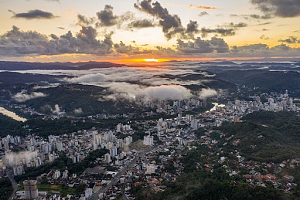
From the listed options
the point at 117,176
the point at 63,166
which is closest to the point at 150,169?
the point at 117,176

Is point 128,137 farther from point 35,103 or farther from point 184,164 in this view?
point 35,103

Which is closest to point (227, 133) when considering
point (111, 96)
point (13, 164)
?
point (13, 164)

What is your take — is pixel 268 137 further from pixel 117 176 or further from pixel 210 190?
pixel 117 176

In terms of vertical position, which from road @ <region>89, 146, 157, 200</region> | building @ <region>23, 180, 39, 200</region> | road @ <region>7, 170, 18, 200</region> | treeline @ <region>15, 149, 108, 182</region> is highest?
building @ <region>23, 180, 39, 200</region>

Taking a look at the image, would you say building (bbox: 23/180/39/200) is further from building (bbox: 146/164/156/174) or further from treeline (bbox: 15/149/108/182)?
building (bbox: 146/164/156/174)

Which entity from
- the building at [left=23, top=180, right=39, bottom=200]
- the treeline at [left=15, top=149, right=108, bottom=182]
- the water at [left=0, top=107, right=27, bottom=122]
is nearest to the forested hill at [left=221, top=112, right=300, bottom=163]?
the treeline at [left=15, top=149, right=108, bottom=182]

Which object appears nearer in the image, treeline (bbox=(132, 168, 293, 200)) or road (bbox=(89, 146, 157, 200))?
treeline (bbox=(132, 168, 293, 200))

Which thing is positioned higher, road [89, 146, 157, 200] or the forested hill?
the forested hill

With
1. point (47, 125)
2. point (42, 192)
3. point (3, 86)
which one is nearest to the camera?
point (42, 192)
